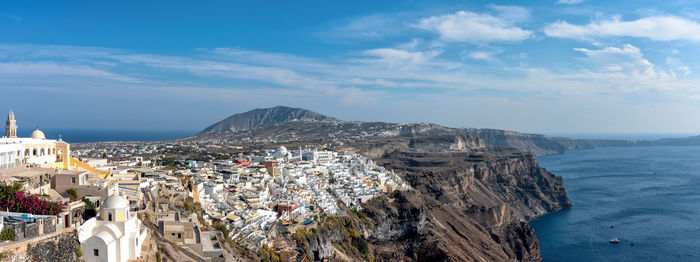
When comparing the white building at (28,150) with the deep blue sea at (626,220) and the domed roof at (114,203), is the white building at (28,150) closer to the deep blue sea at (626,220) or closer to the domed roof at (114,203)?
the domed roof at (114,203)

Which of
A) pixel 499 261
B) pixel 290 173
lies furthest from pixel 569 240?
pixel 290 173

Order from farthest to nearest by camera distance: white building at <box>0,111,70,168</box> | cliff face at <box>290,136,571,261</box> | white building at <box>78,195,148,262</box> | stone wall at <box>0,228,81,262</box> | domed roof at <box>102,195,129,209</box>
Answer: cliff face at <box>290,136,571,261</box>, white building at <box>0,111,70,168</box>, domed roof at <box>102,195,129,209</box>, white building at <box>78,195,148,262</box>, stone wall at <box>0,228,81,262</box>

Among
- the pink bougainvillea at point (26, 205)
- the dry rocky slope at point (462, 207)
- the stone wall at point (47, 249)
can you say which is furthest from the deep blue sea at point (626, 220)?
the pink bougainvillea at point (26, 205)

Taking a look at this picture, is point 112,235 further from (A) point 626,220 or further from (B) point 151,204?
(A) point 626,220

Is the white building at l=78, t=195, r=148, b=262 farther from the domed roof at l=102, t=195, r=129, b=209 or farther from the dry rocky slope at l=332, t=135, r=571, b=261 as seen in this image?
the dry rocky slope at l=332, t=135, r=571, b=261

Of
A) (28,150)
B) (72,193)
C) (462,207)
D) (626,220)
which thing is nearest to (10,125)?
(28,150)

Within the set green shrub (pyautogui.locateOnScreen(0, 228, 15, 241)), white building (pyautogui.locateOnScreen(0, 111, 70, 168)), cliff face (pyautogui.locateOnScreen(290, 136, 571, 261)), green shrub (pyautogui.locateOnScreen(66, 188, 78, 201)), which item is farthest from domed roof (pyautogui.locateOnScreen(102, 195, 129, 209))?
cliff face (pyautogui.locateOnScreen(290, 136, 571, 261))
